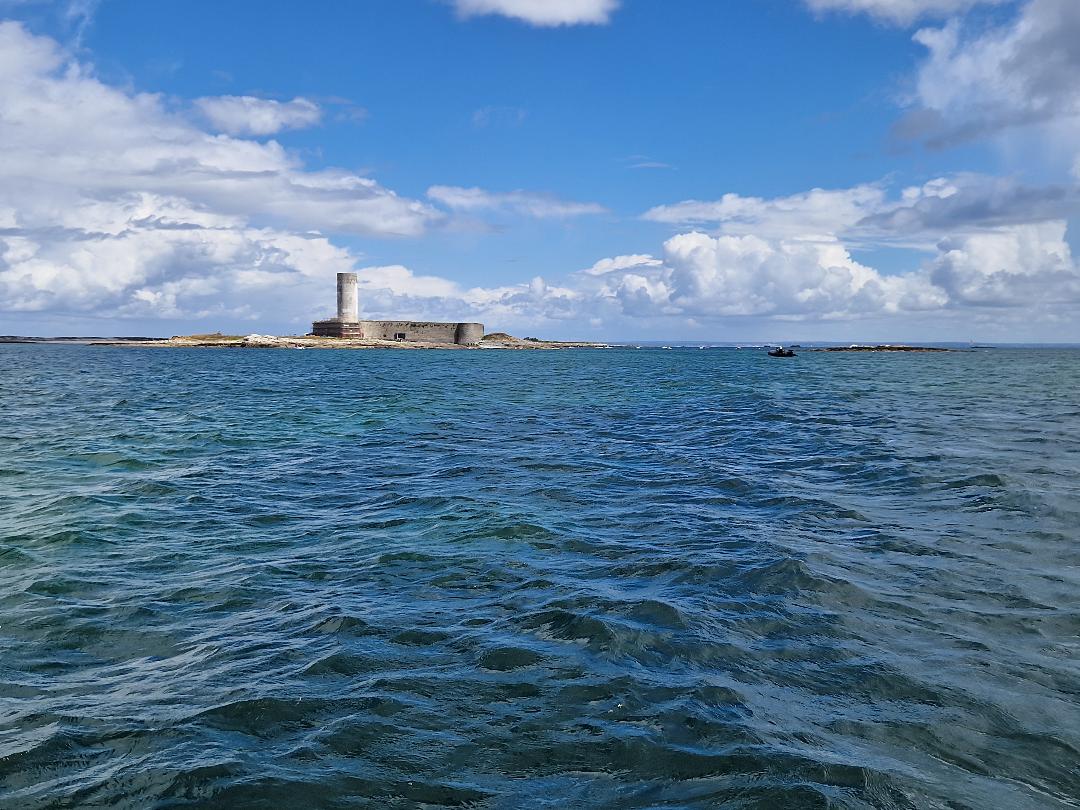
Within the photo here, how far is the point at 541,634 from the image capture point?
8180 millimetres

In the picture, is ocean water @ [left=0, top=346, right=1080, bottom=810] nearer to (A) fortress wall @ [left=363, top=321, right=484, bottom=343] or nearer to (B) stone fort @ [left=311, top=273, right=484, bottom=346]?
(B) stone fort @ [left=311, top=273, right=484, bottom=346]

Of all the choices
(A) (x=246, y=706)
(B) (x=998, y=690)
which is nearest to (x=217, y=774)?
(A) (x=246, y=706)

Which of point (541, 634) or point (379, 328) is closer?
point (541, 634)

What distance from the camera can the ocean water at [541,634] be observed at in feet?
18.1

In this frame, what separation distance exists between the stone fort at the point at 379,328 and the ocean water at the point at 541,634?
142m

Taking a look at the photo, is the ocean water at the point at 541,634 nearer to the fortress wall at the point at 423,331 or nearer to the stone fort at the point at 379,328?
the stone fort at the point at 379,328

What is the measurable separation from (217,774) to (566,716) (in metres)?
2.85

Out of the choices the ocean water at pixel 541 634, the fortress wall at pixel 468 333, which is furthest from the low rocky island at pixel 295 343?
the ocean water at pixel 541 634

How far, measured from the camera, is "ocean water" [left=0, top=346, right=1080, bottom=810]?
5.51m

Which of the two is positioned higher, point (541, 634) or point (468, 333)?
point (468, 333)

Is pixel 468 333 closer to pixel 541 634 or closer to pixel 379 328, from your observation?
pixel 379 328

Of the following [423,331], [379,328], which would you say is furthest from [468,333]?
[379,328]

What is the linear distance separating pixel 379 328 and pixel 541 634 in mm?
167481

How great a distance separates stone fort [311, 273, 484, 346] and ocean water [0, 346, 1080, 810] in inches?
5592
